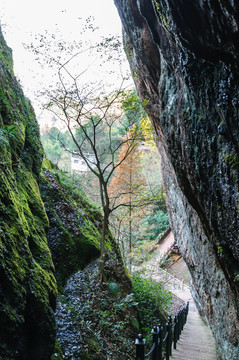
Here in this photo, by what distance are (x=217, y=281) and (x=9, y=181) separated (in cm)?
494

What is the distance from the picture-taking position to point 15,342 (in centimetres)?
292

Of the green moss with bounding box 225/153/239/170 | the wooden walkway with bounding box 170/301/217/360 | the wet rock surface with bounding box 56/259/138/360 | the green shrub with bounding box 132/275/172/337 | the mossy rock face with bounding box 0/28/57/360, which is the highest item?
the green moss with bounding box 225/153/239/170

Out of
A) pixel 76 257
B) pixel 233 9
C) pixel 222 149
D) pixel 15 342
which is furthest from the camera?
pixel 76 257

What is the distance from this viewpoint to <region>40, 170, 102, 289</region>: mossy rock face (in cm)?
636

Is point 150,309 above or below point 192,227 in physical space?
below

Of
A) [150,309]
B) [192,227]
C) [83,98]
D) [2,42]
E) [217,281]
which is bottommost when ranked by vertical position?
[150,309]

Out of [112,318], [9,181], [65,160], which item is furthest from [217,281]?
[65,160]

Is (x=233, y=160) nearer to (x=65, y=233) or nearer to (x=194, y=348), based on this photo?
(x=65, y=233)

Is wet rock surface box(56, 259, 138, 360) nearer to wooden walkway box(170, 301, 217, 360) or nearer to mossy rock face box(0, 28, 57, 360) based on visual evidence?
mossy rock face box(0, 28, 57, 360)

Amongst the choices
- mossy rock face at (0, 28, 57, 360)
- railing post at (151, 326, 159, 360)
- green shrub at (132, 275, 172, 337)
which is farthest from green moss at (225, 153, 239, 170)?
green shrub at (132, 275, 172, 337)

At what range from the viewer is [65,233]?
6.89m

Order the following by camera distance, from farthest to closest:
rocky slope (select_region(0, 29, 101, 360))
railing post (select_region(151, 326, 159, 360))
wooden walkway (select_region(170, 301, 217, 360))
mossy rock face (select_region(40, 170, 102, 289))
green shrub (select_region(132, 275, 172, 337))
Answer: green shrub (select_region(132, 275, 172, 337)) < mossy rock face (select_region(40, 170, 102, 289)) < wooden walkway (select_region(170, 301, 217, 360)) < railing post (select_region(151, 326, 159, 360)) < rocky slope (select_region(0, 29, 101, 360))

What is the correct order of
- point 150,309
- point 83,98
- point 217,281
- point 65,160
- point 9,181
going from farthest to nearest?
point 65,160 < point 150,309 < point 83,98 < point 217,281 < point 9,181

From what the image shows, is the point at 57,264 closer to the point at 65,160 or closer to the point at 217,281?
the point at 217,281
